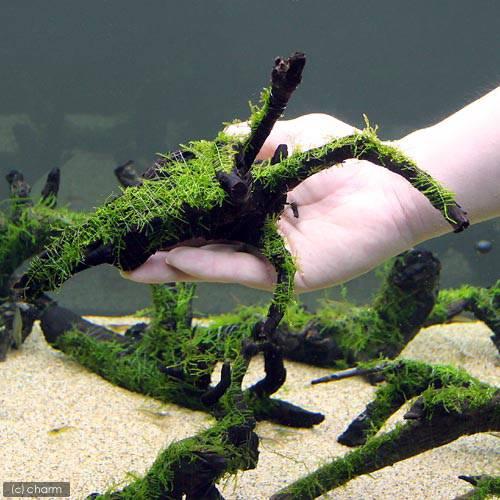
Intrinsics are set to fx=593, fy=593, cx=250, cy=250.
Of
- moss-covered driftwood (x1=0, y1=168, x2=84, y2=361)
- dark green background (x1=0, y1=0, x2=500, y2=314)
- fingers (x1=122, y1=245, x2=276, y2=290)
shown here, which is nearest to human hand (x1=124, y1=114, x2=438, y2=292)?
fingers (x1=122, y1=245, x2=276, y2=290)

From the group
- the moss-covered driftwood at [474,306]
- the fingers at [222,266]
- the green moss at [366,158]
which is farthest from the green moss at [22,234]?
the moss-covered driftwood at [474,306]

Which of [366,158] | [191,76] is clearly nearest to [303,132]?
[366,158]

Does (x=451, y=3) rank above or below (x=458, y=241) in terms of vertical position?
above

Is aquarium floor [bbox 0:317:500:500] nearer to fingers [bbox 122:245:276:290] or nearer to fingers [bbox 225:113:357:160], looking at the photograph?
fingers [bbox 122:245:276:290]

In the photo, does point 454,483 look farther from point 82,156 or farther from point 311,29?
point 311,29

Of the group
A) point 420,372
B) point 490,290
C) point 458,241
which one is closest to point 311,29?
point 458,241

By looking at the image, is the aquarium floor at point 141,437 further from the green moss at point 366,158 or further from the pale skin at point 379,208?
the green moss at point 366,158
